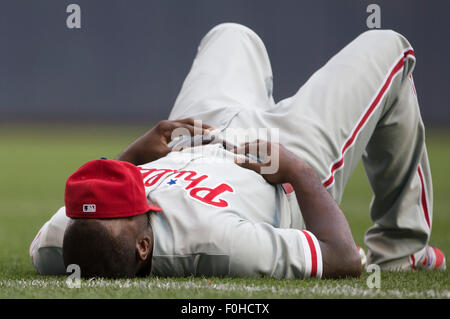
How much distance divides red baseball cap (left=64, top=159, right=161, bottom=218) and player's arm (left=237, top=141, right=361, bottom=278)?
492 millimetres

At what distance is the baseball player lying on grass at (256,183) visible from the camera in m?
2.11

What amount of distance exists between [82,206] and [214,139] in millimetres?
787

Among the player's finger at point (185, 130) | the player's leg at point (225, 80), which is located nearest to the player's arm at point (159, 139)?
the player's finger at point (185, 130)

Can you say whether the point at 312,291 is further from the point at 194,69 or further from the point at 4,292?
the point at 194,69

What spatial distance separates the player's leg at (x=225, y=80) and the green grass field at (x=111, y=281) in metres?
0.96

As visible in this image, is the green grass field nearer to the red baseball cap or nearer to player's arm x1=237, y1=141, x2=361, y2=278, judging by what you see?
player's arm x1=237, y1=141, x2=361, y2=278

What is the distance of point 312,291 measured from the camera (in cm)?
193

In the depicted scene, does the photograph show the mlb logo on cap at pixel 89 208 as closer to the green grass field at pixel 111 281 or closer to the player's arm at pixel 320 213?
the green grass field at pixel 111 281

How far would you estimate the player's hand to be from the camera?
243 centimetres

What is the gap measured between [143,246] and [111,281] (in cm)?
15

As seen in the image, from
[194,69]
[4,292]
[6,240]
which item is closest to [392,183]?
[194,69]

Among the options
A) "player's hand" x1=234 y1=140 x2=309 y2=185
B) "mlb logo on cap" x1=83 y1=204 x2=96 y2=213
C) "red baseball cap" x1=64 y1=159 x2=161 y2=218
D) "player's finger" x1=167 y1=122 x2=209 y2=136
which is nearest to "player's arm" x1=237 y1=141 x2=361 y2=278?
"player's hand" x1=234 y1=140 x2=309 y2=185

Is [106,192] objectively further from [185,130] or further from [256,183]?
[185,130]

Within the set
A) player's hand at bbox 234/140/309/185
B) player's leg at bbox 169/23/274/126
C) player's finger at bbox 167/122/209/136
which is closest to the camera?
player's hand at bbox 234/140/309/185
